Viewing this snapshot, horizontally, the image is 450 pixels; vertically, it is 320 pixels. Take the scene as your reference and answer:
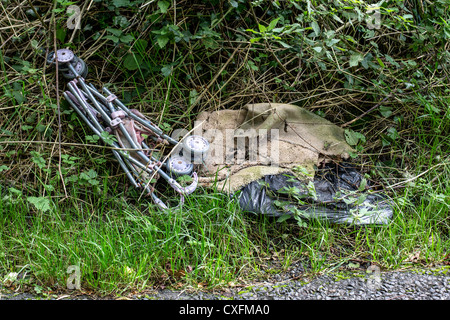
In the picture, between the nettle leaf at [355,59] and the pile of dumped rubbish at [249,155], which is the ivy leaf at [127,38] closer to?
the pile of dumped rubbish at [249,155]

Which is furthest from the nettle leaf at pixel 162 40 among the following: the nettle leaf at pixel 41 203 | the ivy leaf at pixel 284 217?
the ivy leaf at pixel 284 217

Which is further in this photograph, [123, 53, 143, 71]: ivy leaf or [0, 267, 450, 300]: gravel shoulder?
[123, 53, 143, 71]: ivy leaf

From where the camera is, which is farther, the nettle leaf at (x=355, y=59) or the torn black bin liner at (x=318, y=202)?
the nettle leaf at (x=355, y=59)

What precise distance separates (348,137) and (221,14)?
1.38 meters

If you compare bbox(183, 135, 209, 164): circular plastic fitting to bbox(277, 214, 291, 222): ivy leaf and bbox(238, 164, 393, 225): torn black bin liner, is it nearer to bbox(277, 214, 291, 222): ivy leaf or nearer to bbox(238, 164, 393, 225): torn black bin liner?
bbox(238, 164, 393, 225): torn black bin liner

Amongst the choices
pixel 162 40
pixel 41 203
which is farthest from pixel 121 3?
pixel 41 203

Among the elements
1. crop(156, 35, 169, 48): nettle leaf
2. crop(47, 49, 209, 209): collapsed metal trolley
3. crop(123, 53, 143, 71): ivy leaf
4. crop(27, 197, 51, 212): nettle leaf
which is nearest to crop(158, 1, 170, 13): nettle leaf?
crop(156, 35, 169, 48): nettle leaf

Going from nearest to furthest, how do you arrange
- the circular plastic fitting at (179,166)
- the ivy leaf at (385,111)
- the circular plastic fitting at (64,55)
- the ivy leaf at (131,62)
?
1. the circular plastic fitting at (179,166)
2. the circular plastic fitting at (64,55)
3. the ivy leaf at (131,62)
4. the ivy leaf at (385,111)

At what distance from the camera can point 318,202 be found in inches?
122

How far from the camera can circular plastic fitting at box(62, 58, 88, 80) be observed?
133 inches

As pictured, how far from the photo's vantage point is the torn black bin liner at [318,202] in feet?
9.78

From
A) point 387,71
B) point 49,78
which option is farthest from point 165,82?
point 387,71

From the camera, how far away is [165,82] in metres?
3.64

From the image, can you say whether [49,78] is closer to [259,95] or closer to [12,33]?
[12,33]
